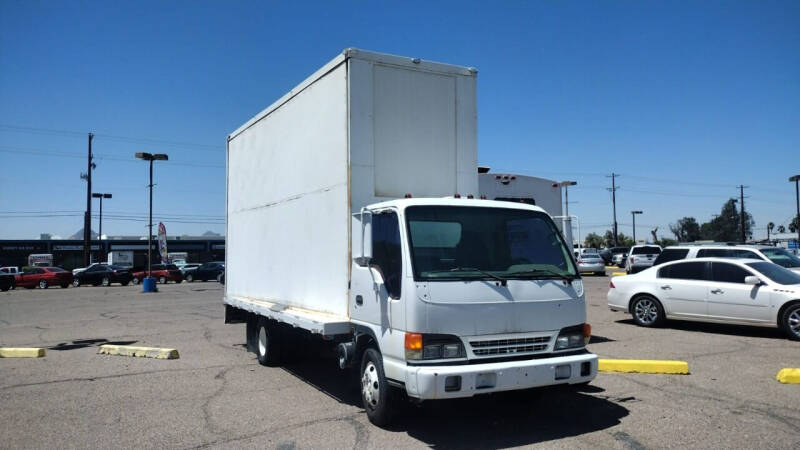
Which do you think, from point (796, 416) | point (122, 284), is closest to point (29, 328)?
point (796, 416)

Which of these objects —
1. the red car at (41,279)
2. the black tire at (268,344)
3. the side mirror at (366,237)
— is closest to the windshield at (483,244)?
the side mirror at (366,237)

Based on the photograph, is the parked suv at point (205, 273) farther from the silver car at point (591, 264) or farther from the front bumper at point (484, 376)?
the front bumper at point (484, 376)

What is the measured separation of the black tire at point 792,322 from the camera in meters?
10.2

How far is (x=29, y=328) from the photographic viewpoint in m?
15.0

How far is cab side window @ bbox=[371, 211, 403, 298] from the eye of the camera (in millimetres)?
5418

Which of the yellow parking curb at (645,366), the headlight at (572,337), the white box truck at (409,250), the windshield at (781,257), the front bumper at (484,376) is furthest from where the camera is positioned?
the windshield at (781,257)

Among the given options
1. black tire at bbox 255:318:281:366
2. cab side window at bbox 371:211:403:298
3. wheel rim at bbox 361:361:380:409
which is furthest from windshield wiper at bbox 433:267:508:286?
black tire at bbox 255:318:281:366

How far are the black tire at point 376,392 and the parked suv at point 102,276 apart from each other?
3866cm

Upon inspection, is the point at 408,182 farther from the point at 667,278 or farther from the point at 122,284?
the point at 122,284

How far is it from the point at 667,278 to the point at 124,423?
33.8 feet

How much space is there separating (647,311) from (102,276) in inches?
1457

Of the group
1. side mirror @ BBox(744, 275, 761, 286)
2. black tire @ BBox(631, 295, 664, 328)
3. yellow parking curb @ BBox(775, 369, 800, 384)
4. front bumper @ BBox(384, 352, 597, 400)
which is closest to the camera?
front bumper @ BBox(384, 352, 597, 400)

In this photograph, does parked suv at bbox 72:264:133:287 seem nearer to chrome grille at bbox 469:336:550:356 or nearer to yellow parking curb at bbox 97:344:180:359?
yellow parking curb at bbox 97:344:180:359

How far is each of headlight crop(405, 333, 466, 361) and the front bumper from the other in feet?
0.37
